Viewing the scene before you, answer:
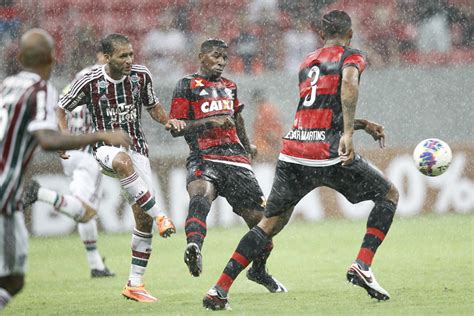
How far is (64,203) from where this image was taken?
849 cm

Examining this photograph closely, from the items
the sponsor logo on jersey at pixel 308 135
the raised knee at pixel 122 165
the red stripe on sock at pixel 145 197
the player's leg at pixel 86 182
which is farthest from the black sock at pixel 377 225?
the player's leg at pixel 86 182

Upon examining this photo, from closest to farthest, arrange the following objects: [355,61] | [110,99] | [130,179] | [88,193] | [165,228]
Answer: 1. [355,61]
2. [165,228]
3. [130,179]
4. [110,99]
5. [88,193]

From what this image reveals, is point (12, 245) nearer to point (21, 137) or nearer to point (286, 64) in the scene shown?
point (21, 137)

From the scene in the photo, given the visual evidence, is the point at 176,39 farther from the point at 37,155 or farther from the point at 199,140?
the point at 199,140

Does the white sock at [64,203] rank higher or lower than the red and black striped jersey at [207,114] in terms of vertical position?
lower

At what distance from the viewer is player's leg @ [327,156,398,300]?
7703 millimetres

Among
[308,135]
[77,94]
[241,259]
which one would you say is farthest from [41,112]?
[77,94]

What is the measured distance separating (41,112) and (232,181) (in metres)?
3.72

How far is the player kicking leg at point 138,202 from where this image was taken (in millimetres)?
8508

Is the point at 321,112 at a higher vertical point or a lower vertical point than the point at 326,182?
higher

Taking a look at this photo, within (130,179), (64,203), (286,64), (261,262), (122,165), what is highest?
(286,64)

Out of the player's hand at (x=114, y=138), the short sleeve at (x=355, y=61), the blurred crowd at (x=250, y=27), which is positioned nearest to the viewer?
the player's hand at (x=114, y=138)

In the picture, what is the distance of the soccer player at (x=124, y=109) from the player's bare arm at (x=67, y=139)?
3.02 m

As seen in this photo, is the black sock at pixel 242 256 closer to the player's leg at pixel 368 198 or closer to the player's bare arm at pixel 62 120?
the player's leg at pixel 368 198
